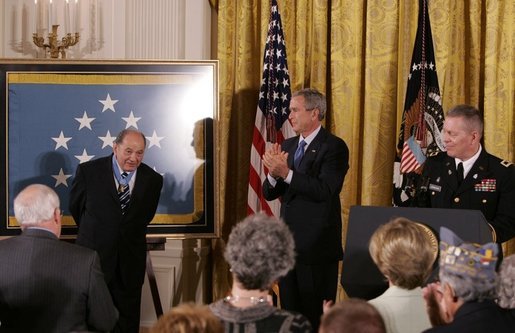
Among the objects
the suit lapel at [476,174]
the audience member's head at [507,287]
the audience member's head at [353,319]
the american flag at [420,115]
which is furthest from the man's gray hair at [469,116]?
the audience member's head at [353,319]

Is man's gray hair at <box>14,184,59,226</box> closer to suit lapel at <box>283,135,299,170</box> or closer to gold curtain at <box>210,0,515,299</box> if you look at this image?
suit lapel at <box>283,135,299,170</box>

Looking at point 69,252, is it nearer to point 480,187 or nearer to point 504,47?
point 480,187

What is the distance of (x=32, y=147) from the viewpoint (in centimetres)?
567

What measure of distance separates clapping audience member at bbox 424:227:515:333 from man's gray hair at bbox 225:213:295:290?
51 cm

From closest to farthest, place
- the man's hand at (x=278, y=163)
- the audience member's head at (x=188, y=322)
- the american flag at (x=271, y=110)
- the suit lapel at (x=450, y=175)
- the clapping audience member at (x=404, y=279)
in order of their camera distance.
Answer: the audience member's head at (x=188, y=322)
the clapping audience member at (x=404, y=279)
the suit lapel at (x=450, y=175)
the man's hand at (x=278, y=163)
the american flag at (x=271, y=110)

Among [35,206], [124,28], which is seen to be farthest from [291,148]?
[124,28]

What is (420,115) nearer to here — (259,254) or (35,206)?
(35,206)

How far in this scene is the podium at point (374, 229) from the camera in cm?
352

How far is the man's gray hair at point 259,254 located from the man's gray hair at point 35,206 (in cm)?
100

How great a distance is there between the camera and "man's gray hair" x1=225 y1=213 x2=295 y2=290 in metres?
2.59

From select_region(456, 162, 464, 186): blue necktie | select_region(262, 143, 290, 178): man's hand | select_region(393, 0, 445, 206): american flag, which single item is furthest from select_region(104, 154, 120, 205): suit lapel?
select_region(456, 162, 464, 186): blue necktie

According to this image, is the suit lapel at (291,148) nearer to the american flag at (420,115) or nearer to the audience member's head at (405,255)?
the american flag at (420,115)

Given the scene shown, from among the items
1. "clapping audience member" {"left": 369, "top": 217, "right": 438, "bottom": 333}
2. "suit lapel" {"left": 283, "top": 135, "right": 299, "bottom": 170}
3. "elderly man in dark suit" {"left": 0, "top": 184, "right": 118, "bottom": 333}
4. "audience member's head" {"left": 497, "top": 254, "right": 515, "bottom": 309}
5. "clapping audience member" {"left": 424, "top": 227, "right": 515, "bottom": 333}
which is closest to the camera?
"clapping audience member" {"left": 424, "top": 227, "right": 515, "bottom": 333}

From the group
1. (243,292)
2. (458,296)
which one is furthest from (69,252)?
(458,296)
